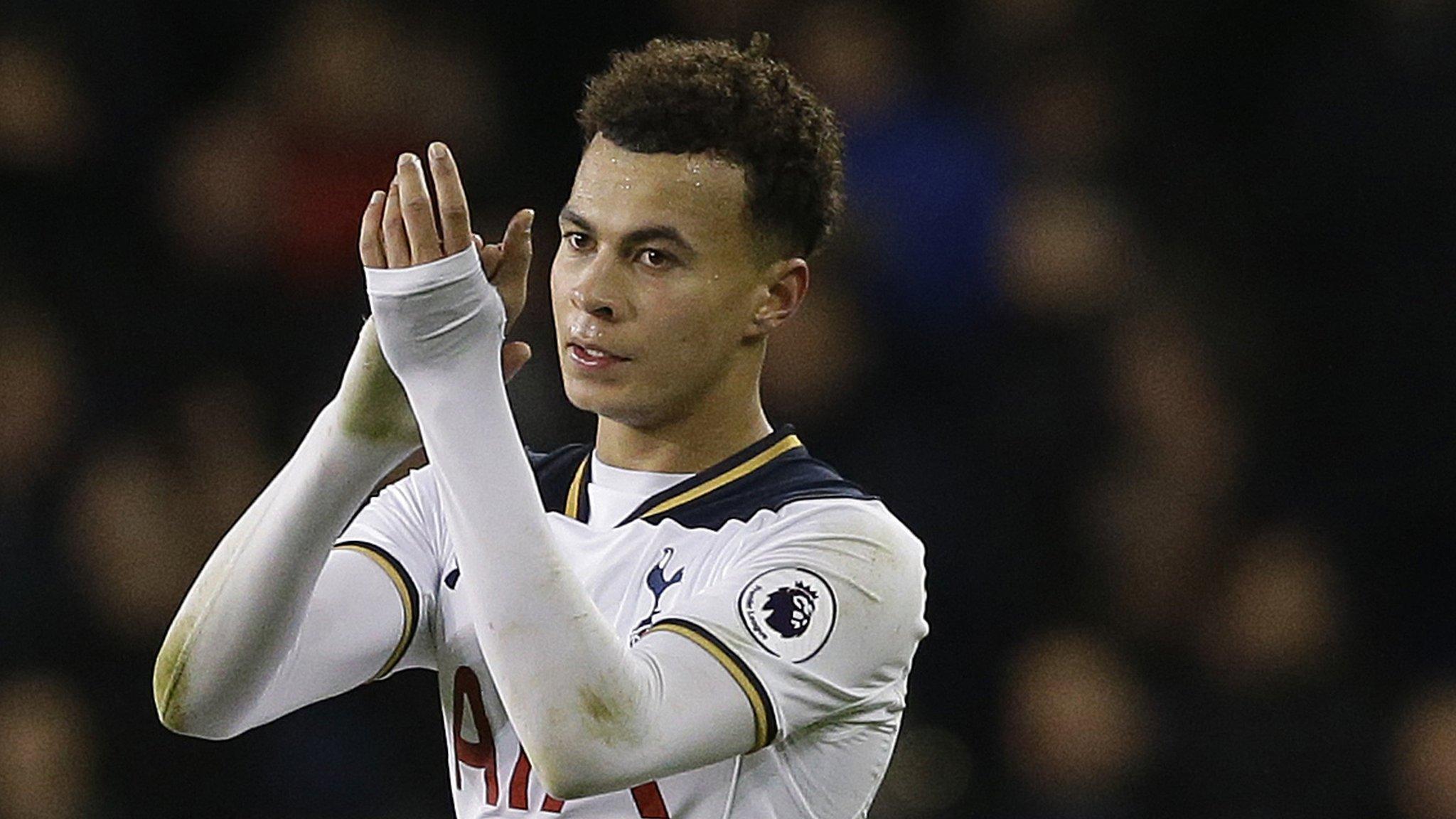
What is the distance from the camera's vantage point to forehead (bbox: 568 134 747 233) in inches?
108

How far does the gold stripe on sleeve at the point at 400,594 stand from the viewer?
283 cm

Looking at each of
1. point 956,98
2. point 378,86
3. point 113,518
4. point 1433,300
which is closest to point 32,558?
point 113,518

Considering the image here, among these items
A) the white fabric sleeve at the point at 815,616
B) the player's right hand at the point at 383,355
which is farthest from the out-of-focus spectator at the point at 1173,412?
the player's right hand at the point at 383,355

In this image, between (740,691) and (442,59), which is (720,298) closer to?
(740,691)

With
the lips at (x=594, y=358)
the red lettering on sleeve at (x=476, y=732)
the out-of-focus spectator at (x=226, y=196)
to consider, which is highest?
the out-of-focus spectator at (x=226, y=196)

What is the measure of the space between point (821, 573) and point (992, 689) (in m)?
2.89

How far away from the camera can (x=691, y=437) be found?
288 cm

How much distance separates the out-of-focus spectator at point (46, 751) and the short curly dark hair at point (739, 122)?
114 inches

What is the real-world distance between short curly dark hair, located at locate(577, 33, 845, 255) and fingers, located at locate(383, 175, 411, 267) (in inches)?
16.9

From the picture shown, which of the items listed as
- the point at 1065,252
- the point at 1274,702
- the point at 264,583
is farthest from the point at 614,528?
the point at 1065,252

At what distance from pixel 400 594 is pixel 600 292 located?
18.2 inches

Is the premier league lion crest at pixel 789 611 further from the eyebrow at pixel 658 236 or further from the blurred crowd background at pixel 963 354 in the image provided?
the blurred crowd background at pixel 963 354

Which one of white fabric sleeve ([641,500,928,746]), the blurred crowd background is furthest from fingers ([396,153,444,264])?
the blurred crowd background

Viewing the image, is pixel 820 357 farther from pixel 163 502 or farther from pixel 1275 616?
pixel 163 502
